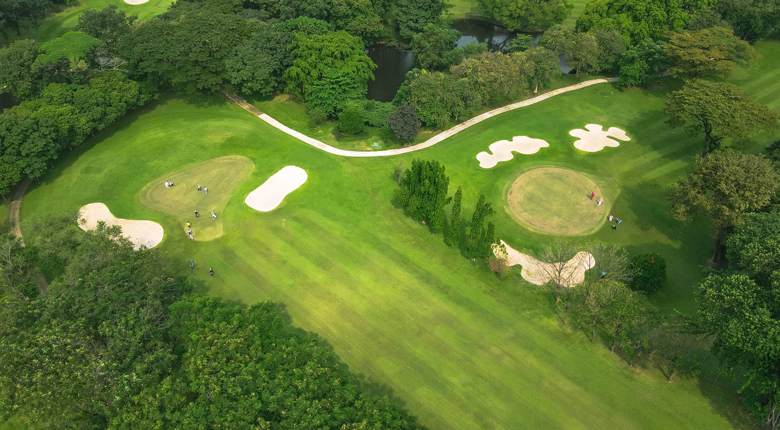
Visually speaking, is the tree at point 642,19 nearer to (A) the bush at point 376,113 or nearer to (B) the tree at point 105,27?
(A) the bush at point 376,113

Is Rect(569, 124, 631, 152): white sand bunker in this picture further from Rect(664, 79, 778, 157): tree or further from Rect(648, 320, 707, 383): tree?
Rect(648, 320, 707, 383): tree

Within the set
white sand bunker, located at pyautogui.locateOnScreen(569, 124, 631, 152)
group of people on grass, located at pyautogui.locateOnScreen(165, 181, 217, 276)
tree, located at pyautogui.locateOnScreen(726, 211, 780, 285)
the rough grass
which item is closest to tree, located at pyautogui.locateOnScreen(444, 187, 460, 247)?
the rough grass

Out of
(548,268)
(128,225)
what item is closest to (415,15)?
(548,268)

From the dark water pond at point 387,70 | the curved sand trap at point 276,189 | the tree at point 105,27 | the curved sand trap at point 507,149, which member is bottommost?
the dark water pond at point 387,70

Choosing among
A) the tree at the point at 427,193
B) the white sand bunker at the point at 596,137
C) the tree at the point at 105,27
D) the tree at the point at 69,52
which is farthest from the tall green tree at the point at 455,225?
the tree at the point at 105,27

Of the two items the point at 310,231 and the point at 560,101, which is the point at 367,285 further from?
the point at 560,101
